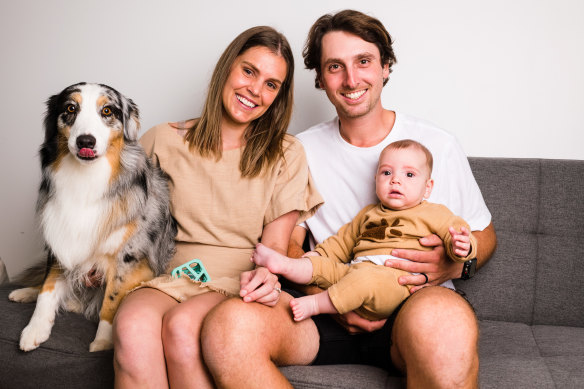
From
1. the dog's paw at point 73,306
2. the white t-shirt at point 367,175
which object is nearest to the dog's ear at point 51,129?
the dog's paw at point 73,306

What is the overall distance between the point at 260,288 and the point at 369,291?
1.15 feet

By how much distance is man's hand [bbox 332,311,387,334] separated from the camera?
64.9 inches

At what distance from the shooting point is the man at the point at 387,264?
4.50 ft

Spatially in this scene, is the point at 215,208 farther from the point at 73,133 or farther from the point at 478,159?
the point at 478,159

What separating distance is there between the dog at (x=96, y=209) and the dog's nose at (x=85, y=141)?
3 cm

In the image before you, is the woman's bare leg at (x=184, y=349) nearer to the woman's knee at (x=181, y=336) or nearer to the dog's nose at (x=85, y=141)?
the woman's knee at (x=181, y=336)

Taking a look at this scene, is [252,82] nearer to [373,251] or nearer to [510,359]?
[373,251]

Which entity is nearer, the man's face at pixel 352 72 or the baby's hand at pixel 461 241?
the baby's hand at pixel 461 241

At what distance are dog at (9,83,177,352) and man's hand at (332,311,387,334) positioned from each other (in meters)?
0.77

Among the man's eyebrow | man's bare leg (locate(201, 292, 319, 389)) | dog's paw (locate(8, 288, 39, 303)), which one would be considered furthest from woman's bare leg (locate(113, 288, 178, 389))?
the man's eyebrow

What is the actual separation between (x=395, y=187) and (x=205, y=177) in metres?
0.77

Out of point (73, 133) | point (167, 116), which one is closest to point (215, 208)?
point (73, 133)

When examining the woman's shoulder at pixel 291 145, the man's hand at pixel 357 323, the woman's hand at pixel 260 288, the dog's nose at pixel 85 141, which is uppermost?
the dog's nose at pixel 85 141

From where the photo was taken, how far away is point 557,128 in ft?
8.14
